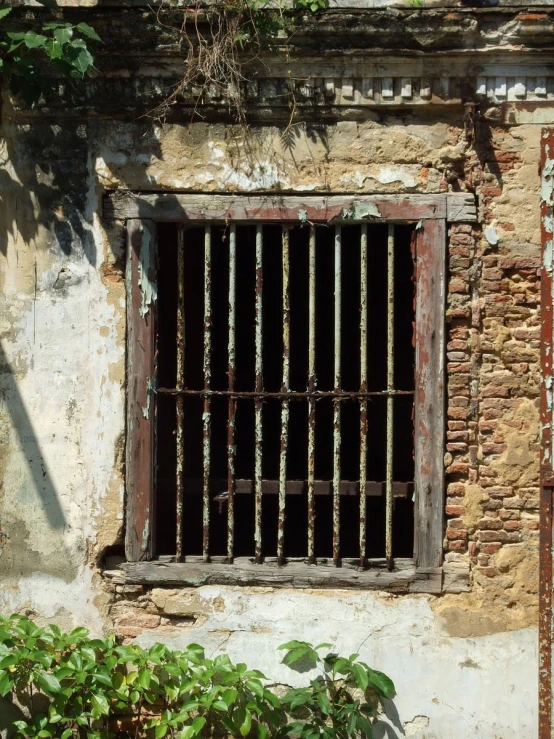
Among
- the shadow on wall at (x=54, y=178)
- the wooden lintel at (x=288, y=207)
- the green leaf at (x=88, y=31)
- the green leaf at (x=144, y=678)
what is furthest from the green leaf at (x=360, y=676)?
the green leaf at (x=88, y=31)

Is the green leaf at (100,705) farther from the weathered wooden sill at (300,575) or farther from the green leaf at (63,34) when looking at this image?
the green leaf at (63,34)

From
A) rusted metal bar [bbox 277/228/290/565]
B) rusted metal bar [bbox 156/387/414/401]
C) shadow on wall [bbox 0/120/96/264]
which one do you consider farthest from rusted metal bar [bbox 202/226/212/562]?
shadow on wall [bbox 0/120/96/264]

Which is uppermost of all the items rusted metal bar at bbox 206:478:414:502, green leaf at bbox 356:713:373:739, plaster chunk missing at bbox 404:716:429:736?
rusted metal bar at bbox 206:478:414:502

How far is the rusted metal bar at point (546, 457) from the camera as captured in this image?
3824mm

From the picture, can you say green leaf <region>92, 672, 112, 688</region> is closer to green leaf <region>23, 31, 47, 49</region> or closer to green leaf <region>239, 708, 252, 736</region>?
green leaf <region>239, 708, 252, 736</region>

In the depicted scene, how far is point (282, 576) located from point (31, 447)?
144cm

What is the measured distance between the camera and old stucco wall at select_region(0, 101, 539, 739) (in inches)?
157

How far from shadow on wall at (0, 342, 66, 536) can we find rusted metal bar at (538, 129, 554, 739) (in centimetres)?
238

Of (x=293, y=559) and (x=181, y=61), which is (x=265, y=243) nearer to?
(x=181, y=61)

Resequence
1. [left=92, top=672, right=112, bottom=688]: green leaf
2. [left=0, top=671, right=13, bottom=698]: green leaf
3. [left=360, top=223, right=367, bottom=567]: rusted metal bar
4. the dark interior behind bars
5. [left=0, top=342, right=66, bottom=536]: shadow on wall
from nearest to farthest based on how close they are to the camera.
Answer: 1. [left=0, top=671, right=13, bottom=698]: green leaf
2. [left=92, top=672, right=112, bottom=688]: green leaf
3. [left=360, top=223, right=367, bottom=567]: rusted metal bar
4. [left=0, top=342, right=66, bottom=536]: shadow on wall
5. the dark interior behind bars

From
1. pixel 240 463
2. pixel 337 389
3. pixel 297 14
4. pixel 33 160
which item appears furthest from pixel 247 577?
pixel 297 14

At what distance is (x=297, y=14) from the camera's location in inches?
155

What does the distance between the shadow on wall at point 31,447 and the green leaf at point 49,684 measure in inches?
28.9

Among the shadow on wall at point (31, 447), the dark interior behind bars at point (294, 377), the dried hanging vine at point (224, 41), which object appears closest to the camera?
the dried hanging vine at point (224, 41)
